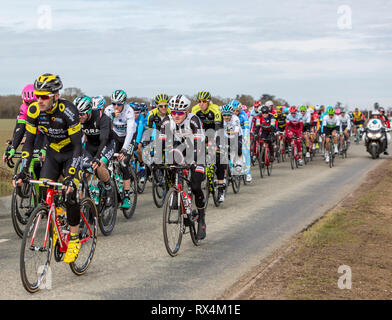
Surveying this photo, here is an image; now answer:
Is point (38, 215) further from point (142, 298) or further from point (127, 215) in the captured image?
point (127, 215)

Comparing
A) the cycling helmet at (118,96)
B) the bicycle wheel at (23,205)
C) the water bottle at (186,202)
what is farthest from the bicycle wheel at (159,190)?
the water bottle at (186,202)

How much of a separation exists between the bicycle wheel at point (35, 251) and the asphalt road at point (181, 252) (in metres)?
0.17

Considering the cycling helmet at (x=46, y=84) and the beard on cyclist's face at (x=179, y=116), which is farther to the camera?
the beard on cyclist's face at (x=179, y=116)

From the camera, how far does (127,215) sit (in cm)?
1041

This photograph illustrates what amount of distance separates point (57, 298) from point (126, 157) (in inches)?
160

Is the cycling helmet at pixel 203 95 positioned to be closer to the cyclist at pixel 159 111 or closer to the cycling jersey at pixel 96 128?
the cyclist at pixel 159 111

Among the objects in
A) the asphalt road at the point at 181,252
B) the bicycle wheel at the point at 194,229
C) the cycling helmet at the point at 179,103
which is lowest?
the asphalt road at the point at 181,252

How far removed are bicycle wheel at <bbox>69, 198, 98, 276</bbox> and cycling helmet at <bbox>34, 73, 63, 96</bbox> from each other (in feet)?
4.43

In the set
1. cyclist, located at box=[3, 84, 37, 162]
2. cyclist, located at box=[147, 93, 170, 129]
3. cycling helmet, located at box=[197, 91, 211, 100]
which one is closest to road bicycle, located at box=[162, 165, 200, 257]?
cyclist, located at box=[3, 84, 37, 162]

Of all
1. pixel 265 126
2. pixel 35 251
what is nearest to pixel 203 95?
pixel 35 251

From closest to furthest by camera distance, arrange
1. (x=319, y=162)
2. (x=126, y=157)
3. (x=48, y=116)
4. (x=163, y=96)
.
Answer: (x=48, y=116) → (x=126, y=157) → (x=163, y=96) → (x=319, y=162)

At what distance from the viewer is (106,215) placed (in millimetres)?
9023

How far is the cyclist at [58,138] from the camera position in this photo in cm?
625
